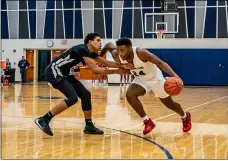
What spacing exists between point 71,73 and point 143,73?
1288mm

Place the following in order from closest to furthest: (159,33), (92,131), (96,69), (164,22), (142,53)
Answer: (96,69)
(142,53)
(92,131)
(164,22)
(159,33)

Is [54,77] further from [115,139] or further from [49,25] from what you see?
A: [49,25]

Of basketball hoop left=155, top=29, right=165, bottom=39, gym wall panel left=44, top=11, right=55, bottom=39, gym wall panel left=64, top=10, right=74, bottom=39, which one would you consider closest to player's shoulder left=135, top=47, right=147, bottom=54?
basketball hoop left=155, top=29, right=165, bottom=39

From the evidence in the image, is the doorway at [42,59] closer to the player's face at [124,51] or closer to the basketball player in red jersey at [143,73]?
the basketball player in red jersey at [143,73]

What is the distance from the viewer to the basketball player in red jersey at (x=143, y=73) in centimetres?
680

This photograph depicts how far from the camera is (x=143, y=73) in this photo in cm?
716

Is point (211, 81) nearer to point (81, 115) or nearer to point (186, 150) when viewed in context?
point (81, 115)

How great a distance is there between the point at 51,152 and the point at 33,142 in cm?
85

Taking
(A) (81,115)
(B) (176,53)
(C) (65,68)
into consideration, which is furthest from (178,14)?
(C) (65,68)

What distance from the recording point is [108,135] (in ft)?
23.0

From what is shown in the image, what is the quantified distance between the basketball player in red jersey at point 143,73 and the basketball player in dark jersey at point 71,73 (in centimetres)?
22

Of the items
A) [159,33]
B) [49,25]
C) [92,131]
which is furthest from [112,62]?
[49,25]

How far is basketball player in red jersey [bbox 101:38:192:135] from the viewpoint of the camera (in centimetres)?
680

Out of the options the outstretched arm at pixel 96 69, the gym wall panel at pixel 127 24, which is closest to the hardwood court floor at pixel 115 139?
the outstretched arm at pixel 96 69
